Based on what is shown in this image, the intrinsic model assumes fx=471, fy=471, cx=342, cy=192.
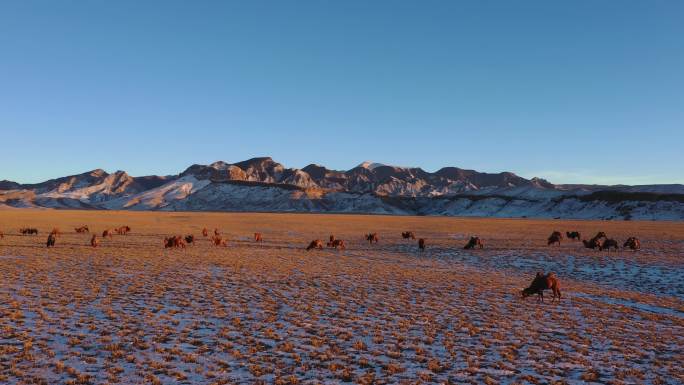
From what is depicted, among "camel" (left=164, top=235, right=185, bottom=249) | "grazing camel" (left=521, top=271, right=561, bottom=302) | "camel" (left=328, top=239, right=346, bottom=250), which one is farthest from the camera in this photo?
"camel" (left=328, top=239, right=346, bottom=250)

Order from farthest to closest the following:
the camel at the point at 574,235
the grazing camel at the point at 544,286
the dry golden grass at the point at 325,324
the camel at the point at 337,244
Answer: the camel at the point at 574,235 < the camel at the point at 337,244 < the grazing camel at the point at 544,286 < the dry golden grass at the point at 325,324

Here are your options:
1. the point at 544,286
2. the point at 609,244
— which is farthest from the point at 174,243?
the point at 609,244

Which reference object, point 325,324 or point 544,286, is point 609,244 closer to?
point 544,286

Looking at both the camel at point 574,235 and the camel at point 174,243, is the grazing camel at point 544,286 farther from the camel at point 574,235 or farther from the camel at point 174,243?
the camel at point 574,235

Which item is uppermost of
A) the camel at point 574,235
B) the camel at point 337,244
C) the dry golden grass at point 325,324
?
the camel at point 574,235

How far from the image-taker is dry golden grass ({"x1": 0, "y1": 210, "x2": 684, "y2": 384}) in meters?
9.57

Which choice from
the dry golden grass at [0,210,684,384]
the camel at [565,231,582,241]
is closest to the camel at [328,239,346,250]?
the dry golden grass at [0,210,684,384]

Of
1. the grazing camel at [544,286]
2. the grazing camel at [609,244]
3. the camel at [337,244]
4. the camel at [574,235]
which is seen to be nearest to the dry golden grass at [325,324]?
the grazing camel at [544,286]

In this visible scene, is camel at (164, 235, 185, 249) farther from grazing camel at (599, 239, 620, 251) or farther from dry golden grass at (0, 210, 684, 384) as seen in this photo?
grazing camel at (599, 239, 620, 251)

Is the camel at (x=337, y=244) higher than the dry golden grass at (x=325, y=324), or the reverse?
the camel at (x=337, y=244)

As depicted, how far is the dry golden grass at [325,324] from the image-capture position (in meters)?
9.57

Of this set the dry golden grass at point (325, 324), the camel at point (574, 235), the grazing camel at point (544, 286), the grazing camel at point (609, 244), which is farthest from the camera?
the camel at point (574, 235)

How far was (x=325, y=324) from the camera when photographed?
1334 centimetres

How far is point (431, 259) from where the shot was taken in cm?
3131
